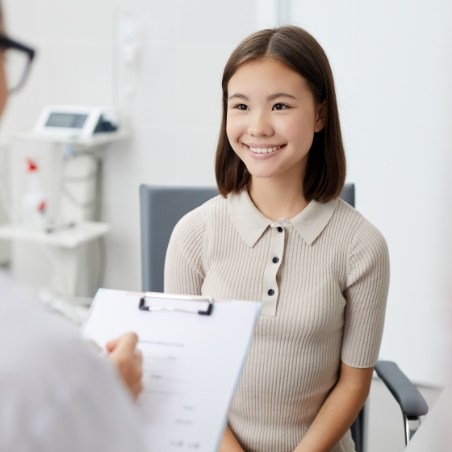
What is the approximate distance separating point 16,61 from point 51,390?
27 cm

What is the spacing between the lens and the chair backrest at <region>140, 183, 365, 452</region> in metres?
1.69

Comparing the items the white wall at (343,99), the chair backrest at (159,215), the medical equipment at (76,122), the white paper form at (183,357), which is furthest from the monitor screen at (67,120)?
the white paper form at (183,357)

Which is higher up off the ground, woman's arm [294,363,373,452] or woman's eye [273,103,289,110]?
woman's eye [273,103,289,110]

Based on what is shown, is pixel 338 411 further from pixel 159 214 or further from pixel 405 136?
pixel 405 136

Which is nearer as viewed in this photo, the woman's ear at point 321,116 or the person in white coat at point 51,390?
the person in white coat at point 51,390

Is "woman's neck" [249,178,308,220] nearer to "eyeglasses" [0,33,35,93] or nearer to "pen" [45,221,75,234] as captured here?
"eyeglasses" [0,33,35,93]

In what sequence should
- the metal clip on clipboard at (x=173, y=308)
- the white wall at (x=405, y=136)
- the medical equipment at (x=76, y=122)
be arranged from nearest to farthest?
the metal clip on clipboard at (x=173, y=308) < the white wall at (x=405, y=136) < the medical equipment at (x=76, y=122)

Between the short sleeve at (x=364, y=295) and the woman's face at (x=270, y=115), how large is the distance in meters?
0.19

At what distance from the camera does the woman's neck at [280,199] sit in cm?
145

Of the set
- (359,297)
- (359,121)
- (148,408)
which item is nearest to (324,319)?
(359,297)

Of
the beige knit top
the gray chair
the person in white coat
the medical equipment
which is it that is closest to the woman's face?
the beige knit top

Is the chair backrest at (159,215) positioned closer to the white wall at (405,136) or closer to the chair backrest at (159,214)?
the chair backrest at (159,214)

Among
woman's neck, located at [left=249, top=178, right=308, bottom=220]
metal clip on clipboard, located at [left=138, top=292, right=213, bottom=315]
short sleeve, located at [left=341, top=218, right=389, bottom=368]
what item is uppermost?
woman's neck, located at [left=249, top=178, right=308, bottom=220]

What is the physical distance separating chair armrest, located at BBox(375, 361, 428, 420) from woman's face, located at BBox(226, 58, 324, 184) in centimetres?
48
